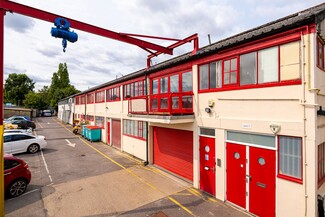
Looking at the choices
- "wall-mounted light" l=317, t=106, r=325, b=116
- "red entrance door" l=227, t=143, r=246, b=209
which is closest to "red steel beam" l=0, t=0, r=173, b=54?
"red entrance door" l=227, t=143, r=246, b=209

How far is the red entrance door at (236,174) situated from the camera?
663 cm

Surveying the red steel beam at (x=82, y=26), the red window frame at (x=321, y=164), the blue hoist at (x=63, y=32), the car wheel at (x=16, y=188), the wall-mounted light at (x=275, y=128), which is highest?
the red steel beam at (x=82, y=26)

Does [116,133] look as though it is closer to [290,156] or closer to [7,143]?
[7,143]

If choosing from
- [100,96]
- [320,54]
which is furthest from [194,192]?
[100,96]

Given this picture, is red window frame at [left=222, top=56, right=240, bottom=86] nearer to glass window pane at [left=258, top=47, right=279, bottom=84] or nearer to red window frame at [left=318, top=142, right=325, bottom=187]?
glass window pane at [left=258, top=47, right=279, bottom=84]

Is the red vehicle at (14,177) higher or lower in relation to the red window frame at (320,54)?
lower

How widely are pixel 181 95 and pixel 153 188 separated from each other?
14.4ft

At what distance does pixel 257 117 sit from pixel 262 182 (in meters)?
2.11

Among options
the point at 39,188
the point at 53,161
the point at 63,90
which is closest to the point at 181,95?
the point at 39,188

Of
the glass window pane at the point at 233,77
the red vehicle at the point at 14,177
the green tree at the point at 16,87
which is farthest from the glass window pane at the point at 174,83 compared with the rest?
the green tree at the point at 16,87

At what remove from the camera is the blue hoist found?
6.64 metres

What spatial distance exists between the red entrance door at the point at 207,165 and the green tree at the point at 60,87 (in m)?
62.9

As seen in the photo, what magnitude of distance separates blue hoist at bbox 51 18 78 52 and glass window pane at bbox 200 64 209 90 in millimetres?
5188

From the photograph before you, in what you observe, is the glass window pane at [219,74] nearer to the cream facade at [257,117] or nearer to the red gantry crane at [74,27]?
the cream facade at [257,117]
